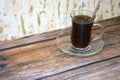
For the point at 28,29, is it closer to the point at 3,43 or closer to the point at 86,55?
the point at 3,43

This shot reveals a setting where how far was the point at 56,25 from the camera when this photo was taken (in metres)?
1.15

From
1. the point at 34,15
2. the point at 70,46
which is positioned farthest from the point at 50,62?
the point at 34,15

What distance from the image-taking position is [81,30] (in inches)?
37.6

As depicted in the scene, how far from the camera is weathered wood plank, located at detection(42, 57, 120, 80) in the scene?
85 cm

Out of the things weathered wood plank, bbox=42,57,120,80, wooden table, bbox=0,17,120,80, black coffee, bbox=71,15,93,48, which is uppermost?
black coffee, bbox=71,15,93,48

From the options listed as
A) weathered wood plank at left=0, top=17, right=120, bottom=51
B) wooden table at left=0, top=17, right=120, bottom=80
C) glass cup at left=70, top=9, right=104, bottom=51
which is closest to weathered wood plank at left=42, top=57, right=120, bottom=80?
wooden table at left=0, top=17, right=120, bottom=80

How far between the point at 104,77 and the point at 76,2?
1.34 feet

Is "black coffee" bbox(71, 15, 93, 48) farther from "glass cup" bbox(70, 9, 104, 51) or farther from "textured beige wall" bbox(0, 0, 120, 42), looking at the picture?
"textured beige wall" bbox(0, 0, 120, 42)

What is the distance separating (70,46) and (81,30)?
10 centimetres

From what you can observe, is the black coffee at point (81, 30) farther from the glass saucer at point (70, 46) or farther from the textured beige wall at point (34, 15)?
the textured beige wall at point (34, 15)

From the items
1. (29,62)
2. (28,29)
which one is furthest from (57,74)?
(28,29)

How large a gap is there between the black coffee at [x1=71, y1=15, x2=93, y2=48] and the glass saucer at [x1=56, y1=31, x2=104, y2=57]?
1.1 inches

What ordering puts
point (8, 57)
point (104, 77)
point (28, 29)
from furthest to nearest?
1. point (28, 29)
2. point (8, 57)
3. point (104, 77)

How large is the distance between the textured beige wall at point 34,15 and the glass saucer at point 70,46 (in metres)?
0.08
